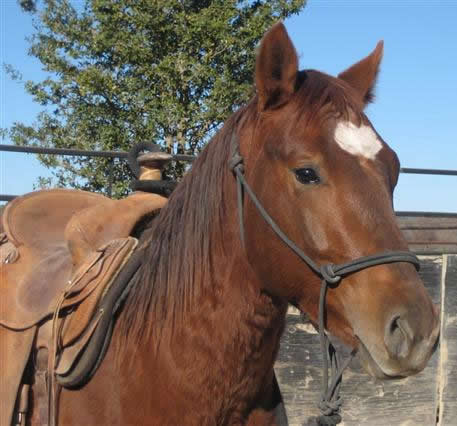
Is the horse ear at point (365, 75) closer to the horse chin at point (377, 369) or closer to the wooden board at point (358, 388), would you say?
the horse chin at point (377, 369)

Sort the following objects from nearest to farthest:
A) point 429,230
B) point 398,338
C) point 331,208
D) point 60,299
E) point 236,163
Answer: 1. point 398,338
2. point 331,208
3. point 236,163
4. point 60,299
5. point 429,230

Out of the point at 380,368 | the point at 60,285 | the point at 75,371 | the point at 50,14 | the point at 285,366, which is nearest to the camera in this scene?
the point at 380,368

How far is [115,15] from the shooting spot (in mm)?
14922

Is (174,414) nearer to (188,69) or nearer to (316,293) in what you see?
(316,293)

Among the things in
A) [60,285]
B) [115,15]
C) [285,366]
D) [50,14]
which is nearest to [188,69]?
[115,15]

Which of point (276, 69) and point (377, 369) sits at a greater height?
point (276, 69)

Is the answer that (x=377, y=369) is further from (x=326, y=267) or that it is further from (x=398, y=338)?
(x=326, y=267)

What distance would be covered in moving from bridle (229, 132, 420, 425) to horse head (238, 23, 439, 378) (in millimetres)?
16

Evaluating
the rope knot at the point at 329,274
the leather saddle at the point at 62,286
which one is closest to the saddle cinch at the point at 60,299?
the leather saddle at the point at 62,286

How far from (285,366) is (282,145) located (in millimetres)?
2850

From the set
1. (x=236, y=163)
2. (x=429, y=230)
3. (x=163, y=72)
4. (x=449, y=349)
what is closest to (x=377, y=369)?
(x=236, y=163)

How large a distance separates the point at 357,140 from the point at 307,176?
6.1 inches

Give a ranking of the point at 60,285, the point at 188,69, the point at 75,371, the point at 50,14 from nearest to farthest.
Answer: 1. the point at 75,371
2. the point at 60,285
3. the point at 188,69
4. the point at 50,14

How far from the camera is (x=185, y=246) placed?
2068 millimetres
